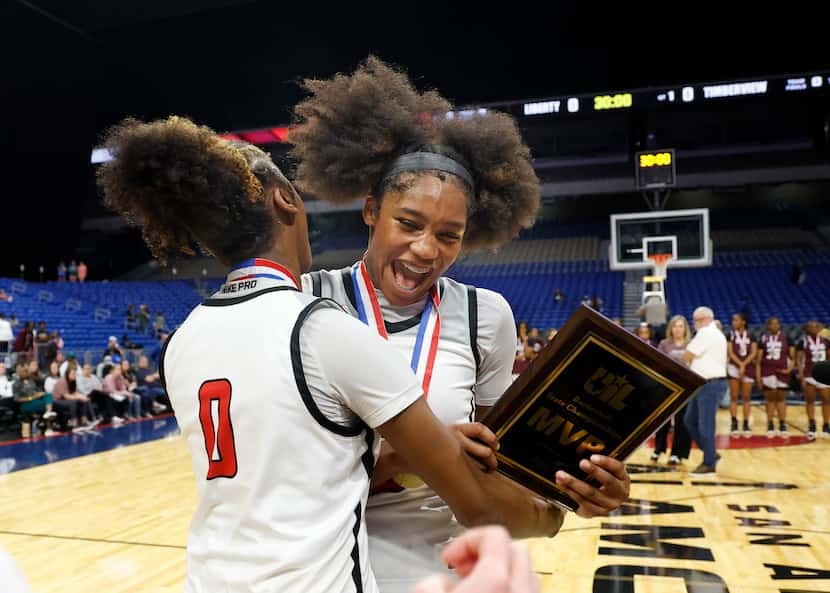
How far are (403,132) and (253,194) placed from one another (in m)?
0.47

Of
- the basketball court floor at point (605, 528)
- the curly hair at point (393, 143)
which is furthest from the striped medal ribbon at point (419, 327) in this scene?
the basketball court floor at point (605, 528)

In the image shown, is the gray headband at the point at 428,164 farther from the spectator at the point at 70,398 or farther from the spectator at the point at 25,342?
the spectator at the point at 25,342

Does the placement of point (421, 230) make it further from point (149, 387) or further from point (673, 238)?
point (149, 387)

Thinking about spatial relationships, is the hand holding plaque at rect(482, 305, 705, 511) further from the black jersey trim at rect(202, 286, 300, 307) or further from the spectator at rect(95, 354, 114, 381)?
the spectator at rect(95, 354, 114, 381)

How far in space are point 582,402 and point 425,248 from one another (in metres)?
0.45

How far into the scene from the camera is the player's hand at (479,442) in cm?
117

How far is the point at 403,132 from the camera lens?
1577mm

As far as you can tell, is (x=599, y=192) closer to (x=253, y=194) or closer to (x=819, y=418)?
(x=819, y=418)

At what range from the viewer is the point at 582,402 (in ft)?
4.10

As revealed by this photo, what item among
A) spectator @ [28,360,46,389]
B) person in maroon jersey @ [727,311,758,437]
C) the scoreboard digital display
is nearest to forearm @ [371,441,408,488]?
person in maroon jersey @ [727,311,758,437]

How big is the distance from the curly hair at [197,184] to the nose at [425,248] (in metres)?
0.31

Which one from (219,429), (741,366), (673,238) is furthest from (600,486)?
(673,238)

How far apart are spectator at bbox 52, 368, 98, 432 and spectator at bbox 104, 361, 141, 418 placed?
0.51 metres

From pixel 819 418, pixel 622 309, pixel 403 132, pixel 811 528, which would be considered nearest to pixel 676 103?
pixel 622 309
